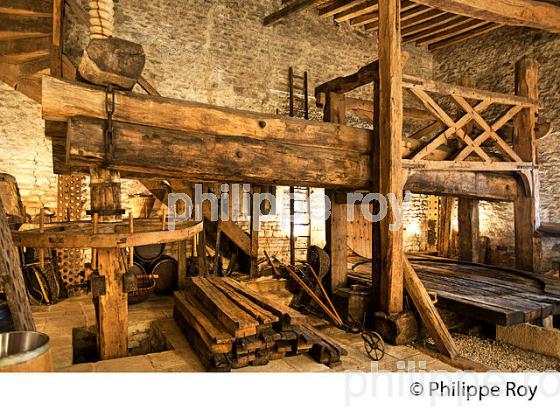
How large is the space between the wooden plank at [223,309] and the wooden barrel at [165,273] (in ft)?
6.67

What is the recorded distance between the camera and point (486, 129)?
5.70 metres

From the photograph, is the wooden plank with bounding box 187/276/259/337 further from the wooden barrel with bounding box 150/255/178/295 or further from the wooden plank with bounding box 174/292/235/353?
the wooden barrel with bounding box 150/255/178/295

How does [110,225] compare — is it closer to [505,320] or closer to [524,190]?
[505,320]

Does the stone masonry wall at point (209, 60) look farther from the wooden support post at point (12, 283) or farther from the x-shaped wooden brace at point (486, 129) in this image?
the wooden support post at point (12, 283)

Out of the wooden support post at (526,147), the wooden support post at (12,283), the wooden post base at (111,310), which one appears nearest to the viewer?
the wooden support post at (12,283)

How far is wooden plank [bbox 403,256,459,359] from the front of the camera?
4.28 m

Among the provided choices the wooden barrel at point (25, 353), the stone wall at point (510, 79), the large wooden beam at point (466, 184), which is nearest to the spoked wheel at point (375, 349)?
the large wooden beam at point (466, 184)

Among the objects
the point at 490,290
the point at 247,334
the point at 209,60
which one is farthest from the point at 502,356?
the point at 209,60

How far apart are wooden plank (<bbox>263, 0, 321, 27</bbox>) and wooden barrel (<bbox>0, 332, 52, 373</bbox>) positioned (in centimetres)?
816

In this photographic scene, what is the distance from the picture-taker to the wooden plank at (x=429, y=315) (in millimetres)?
4281

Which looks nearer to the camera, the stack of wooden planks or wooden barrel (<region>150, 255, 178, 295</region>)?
the stack of wooden planks

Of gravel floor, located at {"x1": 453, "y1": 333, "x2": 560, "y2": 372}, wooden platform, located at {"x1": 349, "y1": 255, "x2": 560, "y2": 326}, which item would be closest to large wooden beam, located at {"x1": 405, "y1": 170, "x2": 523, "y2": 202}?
wooden platform, located at {"x1": 349, "y1": 255, "x2": 560, "y2": 326}

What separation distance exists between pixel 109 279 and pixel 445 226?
9.25 metres

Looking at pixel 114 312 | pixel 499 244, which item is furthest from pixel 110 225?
pixel 499 244
